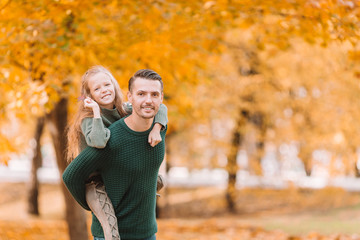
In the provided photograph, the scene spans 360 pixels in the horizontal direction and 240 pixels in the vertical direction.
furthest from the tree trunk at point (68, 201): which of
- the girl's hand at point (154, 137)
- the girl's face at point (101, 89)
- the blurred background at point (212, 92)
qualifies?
the girl's hand at point (154, 137)

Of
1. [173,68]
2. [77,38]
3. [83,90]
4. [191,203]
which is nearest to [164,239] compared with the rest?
[173,68]

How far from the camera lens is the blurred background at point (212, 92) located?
447 cm

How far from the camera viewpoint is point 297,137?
39.7ft

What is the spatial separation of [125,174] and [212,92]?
9.28 m

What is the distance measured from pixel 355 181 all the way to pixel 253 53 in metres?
10.7

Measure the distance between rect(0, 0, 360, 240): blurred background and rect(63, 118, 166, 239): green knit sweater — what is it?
155cm

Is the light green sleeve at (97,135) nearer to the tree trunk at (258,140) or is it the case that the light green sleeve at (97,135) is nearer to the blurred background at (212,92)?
the blurred background at (212,92)

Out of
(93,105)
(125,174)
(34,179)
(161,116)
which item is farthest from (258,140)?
(93,105)

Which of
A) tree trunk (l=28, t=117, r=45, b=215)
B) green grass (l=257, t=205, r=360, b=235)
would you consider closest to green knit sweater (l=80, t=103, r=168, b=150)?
green grass (l=257, t=205, r=360, b=235)

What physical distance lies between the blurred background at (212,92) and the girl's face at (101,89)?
4.51 ft

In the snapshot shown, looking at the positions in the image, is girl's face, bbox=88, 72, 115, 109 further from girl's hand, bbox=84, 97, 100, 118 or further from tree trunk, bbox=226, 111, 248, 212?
tree trunk, bbox=226, 111, 248, 212

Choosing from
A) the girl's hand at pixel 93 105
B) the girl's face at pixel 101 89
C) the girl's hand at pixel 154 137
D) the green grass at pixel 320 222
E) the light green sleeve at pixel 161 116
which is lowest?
the green grass at pixel 320 222

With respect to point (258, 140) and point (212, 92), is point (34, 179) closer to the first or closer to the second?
point (212, 92)

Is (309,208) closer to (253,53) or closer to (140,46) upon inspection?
(253,53)
